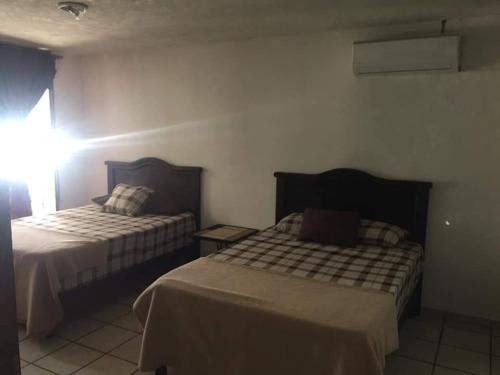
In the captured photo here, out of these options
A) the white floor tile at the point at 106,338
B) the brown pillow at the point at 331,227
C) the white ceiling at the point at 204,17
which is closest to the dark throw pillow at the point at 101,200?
the white ceiling at the point at 204,17

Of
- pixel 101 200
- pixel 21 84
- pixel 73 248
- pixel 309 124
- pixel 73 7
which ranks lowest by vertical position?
pixel 73 248

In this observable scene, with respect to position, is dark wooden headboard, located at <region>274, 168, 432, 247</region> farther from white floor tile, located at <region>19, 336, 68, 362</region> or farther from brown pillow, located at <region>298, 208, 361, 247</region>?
white floor tile, located at <region>19, 336, 68, 362</region>

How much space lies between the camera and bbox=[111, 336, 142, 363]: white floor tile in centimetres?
266

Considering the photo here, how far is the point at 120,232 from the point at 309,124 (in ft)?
6.07

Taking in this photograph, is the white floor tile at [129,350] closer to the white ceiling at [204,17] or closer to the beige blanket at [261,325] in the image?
the beige blanket at [261,325]

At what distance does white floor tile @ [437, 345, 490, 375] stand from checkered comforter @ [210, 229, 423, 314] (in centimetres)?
43

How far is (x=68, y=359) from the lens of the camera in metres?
2.62

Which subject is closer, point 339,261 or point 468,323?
point 339,261

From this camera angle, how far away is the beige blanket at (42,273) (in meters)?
2.79

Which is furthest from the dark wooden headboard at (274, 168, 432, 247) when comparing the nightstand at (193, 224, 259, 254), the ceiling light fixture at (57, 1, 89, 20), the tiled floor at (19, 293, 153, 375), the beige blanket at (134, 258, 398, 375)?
the ceiling light fixture at (57, 1, 89, 20)

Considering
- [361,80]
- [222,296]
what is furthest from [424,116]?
[222,296]

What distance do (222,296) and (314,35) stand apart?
2395 mm

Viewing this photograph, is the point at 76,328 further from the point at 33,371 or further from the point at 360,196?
the point at 360,196

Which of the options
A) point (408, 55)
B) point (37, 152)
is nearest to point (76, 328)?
point (37, 152)
